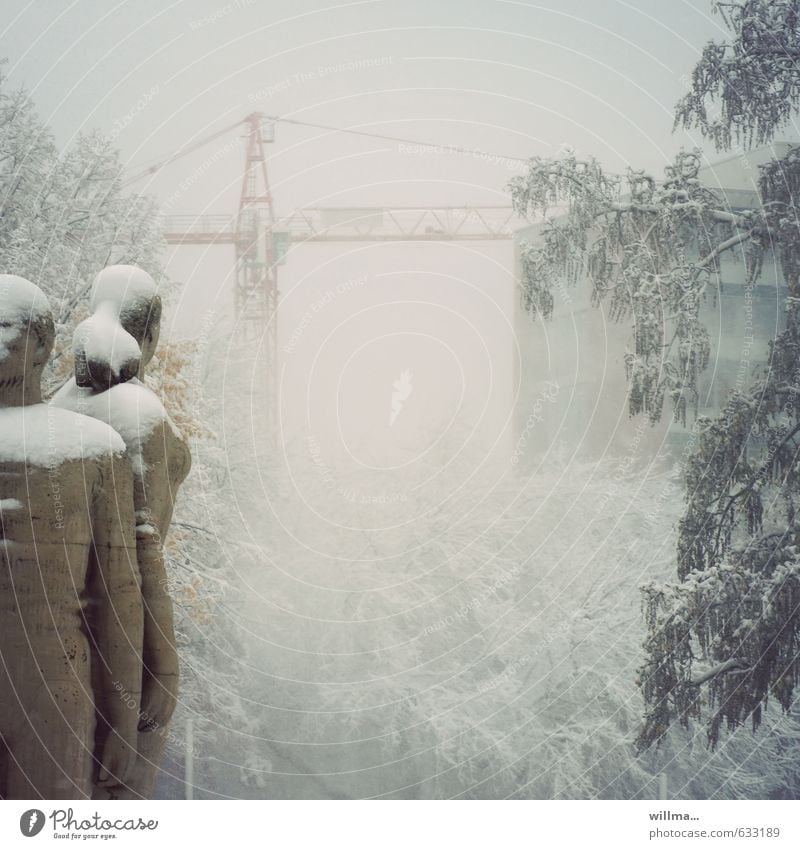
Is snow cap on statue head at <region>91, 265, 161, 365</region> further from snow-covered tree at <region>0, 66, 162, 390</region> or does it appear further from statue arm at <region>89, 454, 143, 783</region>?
snow-covered tree at <region>0, 66, 162, 390</region>

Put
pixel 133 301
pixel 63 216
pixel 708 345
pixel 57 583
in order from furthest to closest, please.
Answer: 1. pixel 63 216
2. pixel 708 345
3. pixel 133 301
4. pixel 57 583

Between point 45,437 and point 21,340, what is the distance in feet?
0.98

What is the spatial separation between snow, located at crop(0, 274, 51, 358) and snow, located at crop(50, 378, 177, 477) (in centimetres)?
32

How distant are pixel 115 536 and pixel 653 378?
5.51 m

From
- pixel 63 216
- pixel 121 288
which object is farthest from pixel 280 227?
pixel 121 288

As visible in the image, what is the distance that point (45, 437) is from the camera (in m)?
3.17

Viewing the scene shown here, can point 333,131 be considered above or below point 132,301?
above

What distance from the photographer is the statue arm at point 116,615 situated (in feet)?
10.5

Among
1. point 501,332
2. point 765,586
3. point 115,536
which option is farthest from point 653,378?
point 115,536

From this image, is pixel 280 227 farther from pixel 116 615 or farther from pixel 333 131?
pixel 116 615

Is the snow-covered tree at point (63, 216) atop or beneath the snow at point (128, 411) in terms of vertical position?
atop

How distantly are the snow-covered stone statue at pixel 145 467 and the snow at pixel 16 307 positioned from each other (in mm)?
161

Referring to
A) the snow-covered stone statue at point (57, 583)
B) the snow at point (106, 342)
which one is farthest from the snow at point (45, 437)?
the snow at point (106, 342)

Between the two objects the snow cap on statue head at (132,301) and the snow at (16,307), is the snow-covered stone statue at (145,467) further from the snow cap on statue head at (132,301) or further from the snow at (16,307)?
the snow at (16,307)
